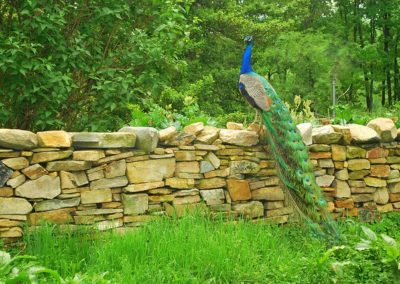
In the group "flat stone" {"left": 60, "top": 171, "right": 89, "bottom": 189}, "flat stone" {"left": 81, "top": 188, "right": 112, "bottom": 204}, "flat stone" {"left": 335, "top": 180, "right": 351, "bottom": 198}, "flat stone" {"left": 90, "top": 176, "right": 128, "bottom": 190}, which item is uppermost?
"flat stone" {"left": 60, "top": 171, "right": 89, "bottom": 189}

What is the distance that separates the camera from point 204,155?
4.77 metres

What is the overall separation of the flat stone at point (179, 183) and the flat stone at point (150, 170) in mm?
44

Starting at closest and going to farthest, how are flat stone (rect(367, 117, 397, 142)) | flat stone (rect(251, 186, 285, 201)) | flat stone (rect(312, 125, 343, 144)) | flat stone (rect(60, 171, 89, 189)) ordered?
flat stone (rect(60, 171, 89, 189)) → flat stone (rect(251, 186, 285, 201)) → flat stone (rect(312, 125, 343, 144)) → flat stone (rect(367, 117, 397, 142))

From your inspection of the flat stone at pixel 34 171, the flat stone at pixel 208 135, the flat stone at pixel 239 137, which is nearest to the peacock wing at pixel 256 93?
the flat stone at pixel 239 137

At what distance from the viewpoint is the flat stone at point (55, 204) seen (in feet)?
13.4

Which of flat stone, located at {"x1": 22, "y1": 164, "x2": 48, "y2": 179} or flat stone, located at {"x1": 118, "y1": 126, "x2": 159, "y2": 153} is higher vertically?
flat stone, located at {"x1": 118, "y1": 126, "x2": 159, "y2": 153}

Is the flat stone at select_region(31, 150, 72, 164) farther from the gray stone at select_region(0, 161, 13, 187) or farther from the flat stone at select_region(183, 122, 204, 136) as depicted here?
the flat stone at select_region(183, 122, 204, 136)

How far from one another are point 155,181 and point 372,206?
236 cm

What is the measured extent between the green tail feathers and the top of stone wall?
0.29m

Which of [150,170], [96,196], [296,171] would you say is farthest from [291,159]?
[96,196]

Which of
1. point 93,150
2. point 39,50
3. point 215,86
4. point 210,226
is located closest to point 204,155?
point 210,226

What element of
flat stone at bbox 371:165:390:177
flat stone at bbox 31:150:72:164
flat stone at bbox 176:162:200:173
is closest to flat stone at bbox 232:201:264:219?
flat stone at bbox 176:162:200:173

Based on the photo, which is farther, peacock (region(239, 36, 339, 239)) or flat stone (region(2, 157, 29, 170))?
peacock (region(239, 36, 339, 239))

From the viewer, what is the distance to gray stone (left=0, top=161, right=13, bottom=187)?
3945mm
